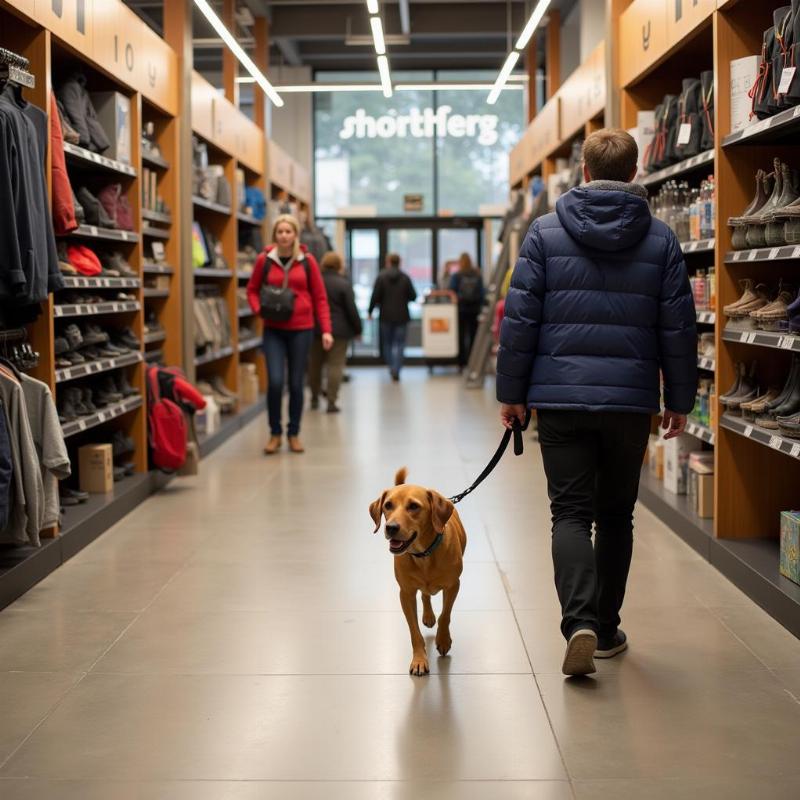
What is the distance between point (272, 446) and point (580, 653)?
5441 mm

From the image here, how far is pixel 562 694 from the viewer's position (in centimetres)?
330

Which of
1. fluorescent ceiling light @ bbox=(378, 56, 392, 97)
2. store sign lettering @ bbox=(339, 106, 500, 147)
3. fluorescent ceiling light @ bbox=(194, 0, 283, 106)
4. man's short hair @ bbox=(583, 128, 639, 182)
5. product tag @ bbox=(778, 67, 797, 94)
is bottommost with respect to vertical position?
man's short hair @ bbox=(583, 128, 639, 182)

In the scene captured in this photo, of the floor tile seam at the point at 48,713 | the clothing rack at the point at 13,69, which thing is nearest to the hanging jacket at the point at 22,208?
the clothing rack at the point at 13,69

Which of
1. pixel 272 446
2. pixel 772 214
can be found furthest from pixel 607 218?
pixel 272 446

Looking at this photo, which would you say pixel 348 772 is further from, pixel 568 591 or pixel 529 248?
pixel 529 248

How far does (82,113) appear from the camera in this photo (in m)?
6.13

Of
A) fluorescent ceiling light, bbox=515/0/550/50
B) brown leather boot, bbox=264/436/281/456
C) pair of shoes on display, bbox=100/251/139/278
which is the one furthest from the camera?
fluorescent ceiling light, bbox=515/0/550/50

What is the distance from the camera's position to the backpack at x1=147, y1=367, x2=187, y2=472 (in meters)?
6.86

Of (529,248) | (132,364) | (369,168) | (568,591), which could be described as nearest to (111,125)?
(132,364)

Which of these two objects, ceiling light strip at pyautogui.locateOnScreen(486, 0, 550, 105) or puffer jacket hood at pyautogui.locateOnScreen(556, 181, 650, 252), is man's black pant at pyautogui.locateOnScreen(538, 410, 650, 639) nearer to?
puffer jacket hood at pyautogui.locateOnScreen(556, 181, 650, 252)

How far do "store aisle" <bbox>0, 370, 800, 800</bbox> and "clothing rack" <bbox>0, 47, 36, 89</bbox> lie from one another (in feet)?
6.46

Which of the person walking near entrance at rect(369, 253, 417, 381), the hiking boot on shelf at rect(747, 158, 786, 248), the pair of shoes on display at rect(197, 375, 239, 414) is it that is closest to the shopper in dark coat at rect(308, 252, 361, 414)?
the pair of shoes on display at rect(197, 375, 239, 414)

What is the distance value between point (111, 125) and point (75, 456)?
1.87 metres

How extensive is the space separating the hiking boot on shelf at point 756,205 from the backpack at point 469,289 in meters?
12.2
